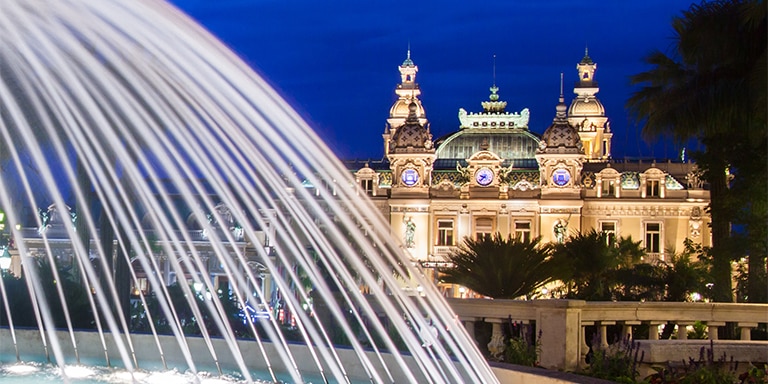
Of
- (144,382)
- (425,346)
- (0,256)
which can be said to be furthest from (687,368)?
(0,256)

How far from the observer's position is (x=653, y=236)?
237 feet

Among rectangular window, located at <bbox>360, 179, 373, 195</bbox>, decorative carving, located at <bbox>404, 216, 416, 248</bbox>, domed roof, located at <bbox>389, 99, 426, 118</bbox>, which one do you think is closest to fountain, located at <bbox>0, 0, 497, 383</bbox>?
decorative carving, located at <bbox>404, 216, 416, 248</bbox>

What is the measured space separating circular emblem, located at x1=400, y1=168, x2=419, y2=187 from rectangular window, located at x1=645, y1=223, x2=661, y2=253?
1533 centimetres

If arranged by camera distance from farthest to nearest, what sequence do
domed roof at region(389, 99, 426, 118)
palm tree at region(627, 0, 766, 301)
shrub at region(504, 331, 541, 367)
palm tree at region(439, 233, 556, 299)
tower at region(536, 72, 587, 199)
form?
1. domed roof at region(389, 99, 426, 118)
2. tower at region(536, 72, 587, 199)
3. palm tree at region(627, 0, 766, 301)
4. palm tree at region(439, 233, 556, 299)
5. shrub at region(504, 331, 541, 367)

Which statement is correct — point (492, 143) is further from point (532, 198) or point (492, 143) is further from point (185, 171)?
point (185, 171)

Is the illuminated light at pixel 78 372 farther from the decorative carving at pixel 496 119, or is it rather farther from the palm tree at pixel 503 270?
the decorative carving at pixel 496 119

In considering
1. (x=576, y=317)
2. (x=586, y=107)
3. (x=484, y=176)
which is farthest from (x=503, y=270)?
(x=586, y=107)

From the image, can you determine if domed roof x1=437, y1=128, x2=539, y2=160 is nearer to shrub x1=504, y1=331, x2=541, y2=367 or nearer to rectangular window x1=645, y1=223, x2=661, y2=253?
rectangular window x1=645, y1=223, x2=661, y2=253

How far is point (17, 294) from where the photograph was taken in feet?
64.1

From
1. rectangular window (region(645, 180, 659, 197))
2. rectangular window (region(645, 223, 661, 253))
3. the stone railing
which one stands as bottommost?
rectangular window (region(645, 223, 661, 253))

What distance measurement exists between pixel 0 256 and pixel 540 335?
1543 cm

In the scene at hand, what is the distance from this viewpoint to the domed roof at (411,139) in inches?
2906

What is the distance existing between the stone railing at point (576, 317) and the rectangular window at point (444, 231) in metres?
58.5

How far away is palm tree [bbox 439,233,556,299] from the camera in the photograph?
1678cm
